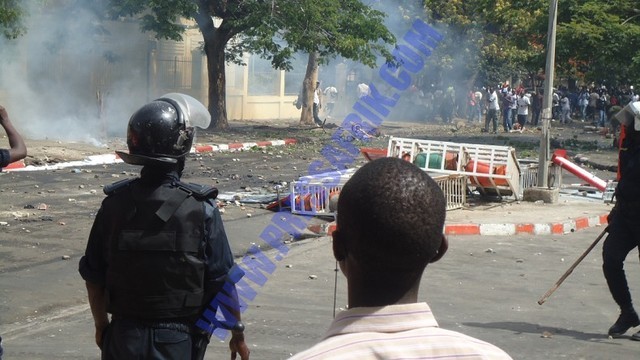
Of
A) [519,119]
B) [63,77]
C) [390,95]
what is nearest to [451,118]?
[390,95]

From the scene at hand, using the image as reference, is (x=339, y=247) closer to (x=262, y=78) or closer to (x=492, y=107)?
(x=492, y=107)

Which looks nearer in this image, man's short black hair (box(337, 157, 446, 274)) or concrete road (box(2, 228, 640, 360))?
man's short black hair (box(337, 157, 446, 274))

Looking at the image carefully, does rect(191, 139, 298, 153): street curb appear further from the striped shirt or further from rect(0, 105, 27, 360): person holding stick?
the striped shirt

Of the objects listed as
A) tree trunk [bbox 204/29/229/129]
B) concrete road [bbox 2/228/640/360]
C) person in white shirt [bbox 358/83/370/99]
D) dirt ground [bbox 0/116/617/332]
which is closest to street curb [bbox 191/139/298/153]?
dirt ground [bbox 0/116/617/332]

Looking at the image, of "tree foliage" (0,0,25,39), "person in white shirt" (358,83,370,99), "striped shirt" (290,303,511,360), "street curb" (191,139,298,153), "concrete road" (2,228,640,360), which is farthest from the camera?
"person in white shirt" (358,83,370,99)

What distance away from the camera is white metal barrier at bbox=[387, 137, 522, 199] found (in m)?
13.4

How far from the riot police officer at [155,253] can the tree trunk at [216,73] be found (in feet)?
77.1

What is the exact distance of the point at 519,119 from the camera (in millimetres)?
34812

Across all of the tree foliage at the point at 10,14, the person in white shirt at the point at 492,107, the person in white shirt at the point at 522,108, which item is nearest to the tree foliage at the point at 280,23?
the tree foliage at the point at 10,14

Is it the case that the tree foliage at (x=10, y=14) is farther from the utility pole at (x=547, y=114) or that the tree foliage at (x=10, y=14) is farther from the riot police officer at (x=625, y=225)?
the riot police officer at (x=625, y=225)

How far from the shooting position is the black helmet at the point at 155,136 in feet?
11.5

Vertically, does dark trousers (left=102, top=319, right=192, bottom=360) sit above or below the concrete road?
above

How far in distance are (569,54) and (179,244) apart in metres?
23.4

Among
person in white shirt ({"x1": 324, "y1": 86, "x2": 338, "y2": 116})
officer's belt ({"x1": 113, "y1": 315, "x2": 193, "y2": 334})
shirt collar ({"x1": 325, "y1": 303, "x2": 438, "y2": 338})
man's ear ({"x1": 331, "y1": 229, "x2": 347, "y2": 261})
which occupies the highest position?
man's ear ({"x1": 331, "y1": 229, "x2": 347, "y2": 261})
